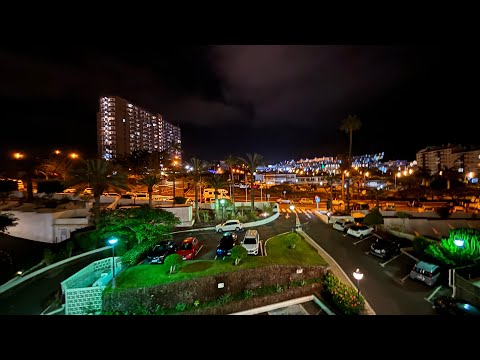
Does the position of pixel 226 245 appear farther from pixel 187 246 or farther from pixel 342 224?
pixel 342 224

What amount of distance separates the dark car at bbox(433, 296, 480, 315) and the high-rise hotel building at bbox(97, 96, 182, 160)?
6474 centimetres

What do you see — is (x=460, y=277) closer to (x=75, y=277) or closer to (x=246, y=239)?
(x=246, y=239)

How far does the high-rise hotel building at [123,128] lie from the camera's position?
7956 centimetres

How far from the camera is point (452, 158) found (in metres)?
85.9

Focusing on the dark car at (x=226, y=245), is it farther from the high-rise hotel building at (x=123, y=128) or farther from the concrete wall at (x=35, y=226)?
the high-rise hotel building at (x=123, y=128)

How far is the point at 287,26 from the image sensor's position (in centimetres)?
214

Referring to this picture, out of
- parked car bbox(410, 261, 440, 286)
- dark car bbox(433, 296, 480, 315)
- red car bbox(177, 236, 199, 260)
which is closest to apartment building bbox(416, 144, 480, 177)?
parked car bbox(410, 261, 440, 286)

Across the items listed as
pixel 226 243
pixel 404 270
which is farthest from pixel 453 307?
pixel 226 243

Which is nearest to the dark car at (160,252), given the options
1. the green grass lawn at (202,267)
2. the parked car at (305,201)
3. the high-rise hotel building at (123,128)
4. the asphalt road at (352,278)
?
the green grass lawn at (202,267)

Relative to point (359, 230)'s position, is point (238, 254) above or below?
above

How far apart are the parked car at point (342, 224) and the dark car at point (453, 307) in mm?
9574

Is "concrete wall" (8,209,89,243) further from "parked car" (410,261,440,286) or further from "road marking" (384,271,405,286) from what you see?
"parked car" (410,261,440,286)

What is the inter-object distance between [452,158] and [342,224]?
93208 mm

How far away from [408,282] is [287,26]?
1552 cm
